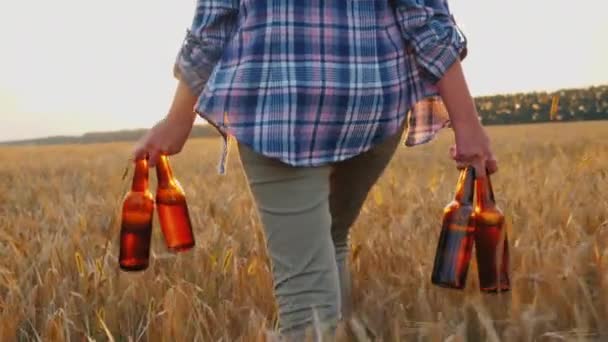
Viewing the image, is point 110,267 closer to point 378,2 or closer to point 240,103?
point 240,103

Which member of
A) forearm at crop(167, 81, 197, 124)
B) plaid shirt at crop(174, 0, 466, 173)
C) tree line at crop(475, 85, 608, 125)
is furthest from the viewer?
tree line at crop(475, 85, 608, 125)

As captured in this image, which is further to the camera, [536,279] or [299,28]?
[536,279]

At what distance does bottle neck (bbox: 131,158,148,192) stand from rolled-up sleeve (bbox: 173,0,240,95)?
218 millimetres

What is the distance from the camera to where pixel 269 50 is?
67.8 inches

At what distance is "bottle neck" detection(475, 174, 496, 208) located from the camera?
185cm

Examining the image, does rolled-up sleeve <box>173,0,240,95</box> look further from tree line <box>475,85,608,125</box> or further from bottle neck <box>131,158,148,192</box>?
tree line <box>475,85,608,125</box>

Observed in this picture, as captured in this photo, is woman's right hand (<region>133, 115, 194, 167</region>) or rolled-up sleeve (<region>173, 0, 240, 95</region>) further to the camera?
woman's right hand (<region>133, 115, 194, 167</region>)

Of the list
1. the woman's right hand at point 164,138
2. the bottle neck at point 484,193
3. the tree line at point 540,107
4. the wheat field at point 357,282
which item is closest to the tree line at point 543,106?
the tree line at point 540,107

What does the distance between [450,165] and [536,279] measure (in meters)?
6.17

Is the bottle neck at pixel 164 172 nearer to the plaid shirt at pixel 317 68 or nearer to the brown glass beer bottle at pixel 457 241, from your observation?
Answer: the plaid shirt at pixel 317 68

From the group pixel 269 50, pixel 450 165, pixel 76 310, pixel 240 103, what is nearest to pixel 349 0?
pixel 269 50

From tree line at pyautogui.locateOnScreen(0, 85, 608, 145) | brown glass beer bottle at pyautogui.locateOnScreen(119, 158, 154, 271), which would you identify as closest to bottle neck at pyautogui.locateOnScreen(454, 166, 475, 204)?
brown glass beer bottle at pyautogui.locateOnScreen(119, 158, 154, 271)

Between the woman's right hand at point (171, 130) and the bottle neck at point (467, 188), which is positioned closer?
the bottle neck at point (467, 188)

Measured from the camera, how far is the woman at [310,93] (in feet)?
5.58
